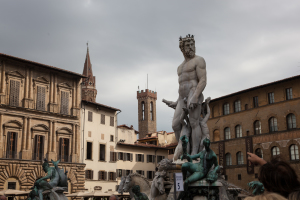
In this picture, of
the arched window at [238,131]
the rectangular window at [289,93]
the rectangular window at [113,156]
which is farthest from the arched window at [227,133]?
the rectangular window at [113,156]

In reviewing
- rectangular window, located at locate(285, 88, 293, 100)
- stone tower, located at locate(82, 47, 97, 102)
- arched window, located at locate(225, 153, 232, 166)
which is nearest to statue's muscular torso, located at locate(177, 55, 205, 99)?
rectangular window, located at locate(285, 88, 293, 100)

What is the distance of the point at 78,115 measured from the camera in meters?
43.4

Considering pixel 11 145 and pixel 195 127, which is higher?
pixel 11 145

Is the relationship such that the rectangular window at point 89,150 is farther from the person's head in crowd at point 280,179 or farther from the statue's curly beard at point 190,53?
the person's head in crowd at point 280,179

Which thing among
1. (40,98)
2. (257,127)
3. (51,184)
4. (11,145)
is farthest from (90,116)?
(51,184)

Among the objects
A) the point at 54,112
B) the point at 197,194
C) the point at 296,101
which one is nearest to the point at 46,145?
the point at 54,112

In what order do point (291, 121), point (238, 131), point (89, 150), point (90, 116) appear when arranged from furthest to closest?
1. point (238, 131)
2. point (90, 116)
3. point (89, 150)
4. point (291, 121)

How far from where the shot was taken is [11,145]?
3675 cm

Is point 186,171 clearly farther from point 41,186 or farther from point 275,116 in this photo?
point 275,116

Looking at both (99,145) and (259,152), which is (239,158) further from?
(99,145)

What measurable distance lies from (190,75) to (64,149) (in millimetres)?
33532

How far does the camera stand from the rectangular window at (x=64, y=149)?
4059cm

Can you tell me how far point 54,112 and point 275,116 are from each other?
23.6m

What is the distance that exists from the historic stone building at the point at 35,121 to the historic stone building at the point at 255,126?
17.2 meters
